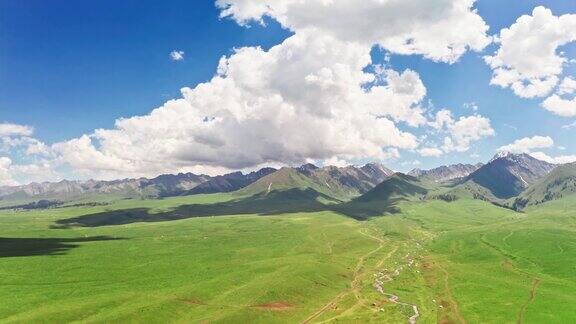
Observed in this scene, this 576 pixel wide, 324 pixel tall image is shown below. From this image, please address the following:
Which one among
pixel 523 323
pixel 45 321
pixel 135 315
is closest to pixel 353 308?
pixel 523 323

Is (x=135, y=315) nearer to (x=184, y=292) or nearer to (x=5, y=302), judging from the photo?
(x=184, y=292)

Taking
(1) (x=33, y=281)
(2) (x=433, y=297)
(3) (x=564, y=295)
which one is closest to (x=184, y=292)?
(1) (x=33, y=281)

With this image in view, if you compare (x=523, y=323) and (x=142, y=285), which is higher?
(x=142, y=285)

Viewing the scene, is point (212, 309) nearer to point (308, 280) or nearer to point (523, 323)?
point (308, 280)

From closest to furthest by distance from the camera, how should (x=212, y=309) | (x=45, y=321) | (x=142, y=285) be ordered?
(x=45, y=321), (x=212, y=309), (x=142, y=285)

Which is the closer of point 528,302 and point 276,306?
point 276,306

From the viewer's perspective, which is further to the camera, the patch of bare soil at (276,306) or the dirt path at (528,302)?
the patch of bare soil at (276,306)

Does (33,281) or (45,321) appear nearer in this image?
(45,321)

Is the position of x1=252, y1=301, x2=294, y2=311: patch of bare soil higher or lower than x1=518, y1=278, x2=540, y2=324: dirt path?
higher

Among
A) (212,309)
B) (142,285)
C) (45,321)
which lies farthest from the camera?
(142,285)

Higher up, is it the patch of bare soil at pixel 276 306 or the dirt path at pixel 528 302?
the patch of bare soil at pixel 276 306

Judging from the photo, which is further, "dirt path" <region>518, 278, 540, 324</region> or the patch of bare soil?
the patch of bare soil
